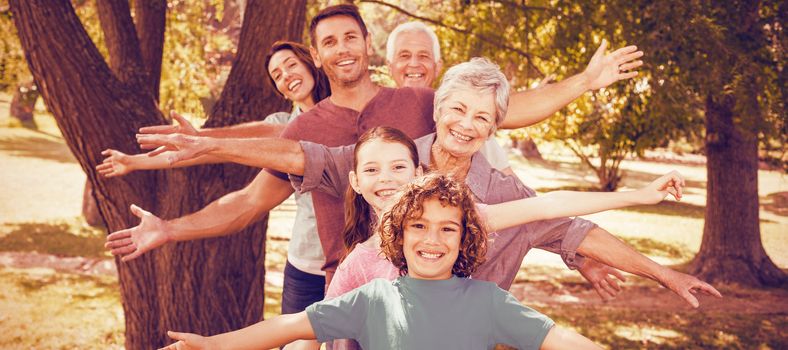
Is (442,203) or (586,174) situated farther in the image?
(586,174)

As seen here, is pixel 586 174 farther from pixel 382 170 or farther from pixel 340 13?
pixel 382 170

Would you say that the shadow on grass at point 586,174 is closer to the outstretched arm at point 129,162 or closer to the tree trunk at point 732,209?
the tree trunk at point 732,209

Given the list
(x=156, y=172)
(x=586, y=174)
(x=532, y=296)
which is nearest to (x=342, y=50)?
(x=156, y=172)

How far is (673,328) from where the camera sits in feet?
31.8

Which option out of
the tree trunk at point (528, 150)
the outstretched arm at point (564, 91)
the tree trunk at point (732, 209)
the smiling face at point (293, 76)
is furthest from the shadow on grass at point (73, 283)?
the tree trunk at point (528, 150)

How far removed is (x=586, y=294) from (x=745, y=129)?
4815 mm

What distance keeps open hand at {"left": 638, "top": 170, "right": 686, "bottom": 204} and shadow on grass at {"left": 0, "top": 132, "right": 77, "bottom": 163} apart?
28586 mm

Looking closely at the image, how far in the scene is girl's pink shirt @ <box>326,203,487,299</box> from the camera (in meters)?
2.77

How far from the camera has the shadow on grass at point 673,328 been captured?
8953mm

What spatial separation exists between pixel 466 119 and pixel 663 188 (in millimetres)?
769

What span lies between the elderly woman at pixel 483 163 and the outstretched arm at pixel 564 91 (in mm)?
541

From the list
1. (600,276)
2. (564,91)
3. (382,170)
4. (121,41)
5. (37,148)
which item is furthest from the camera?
(37,148)

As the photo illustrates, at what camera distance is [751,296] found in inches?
455

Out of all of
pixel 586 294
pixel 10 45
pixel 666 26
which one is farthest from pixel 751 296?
pixel 10 45
